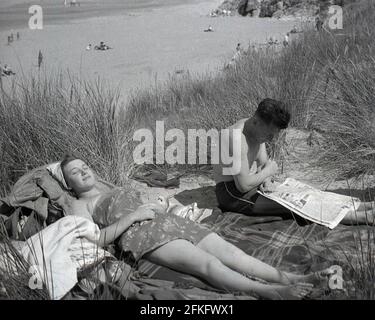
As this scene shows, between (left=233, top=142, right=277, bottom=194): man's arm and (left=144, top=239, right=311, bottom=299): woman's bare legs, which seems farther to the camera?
(left=233, top=142, right=277, bottom=194): man's arm

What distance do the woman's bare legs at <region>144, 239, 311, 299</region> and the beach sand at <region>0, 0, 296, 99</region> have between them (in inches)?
269

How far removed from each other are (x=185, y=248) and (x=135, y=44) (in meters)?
15.4

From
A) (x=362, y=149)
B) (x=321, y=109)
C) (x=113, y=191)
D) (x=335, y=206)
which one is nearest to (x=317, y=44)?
(x=321, y=109)

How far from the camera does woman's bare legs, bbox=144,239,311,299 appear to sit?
278 cm

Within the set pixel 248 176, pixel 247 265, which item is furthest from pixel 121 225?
pixel 248 176

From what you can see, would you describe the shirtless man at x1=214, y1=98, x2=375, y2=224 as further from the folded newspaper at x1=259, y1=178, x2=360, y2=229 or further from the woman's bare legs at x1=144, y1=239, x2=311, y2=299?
the woman's bare legs at x1=144, y1=239, x2=311, y2=299

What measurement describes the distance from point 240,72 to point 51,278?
5.24m

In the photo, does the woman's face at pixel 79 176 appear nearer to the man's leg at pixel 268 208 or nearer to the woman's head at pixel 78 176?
the woman's head at pixel 78 176

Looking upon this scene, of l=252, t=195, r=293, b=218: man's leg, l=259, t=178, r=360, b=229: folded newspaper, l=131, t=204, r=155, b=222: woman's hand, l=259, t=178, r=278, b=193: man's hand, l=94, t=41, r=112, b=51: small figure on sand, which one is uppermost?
l=94, t=41, r=112, b=51: small figure on sand

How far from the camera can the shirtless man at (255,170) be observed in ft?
12.8

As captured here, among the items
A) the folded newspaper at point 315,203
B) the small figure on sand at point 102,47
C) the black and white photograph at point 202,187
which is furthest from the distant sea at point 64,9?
the folded newspaper at point 315,203

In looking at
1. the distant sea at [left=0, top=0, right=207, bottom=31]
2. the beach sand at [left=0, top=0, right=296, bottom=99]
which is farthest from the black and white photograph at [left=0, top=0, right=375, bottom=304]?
the distant sea at [left=0, top=0, right=207, bottom=31]

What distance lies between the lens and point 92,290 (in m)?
2.74
